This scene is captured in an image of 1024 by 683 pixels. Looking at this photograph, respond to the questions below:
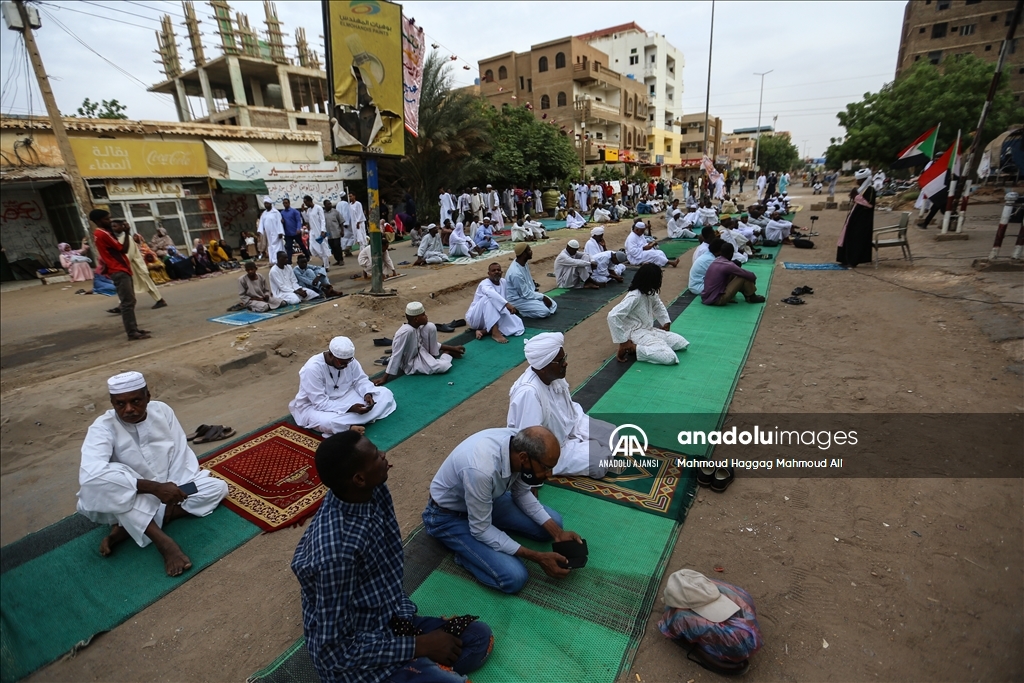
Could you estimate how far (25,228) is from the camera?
13477mm

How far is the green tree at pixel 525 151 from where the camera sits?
21.7 m

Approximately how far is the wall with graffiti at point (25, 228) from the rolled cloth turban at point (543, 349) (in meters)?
17.0

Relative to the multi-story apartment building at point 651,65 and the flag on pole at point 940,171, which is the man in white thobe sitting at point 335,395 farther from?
the multi-story apartment building at point 651,65

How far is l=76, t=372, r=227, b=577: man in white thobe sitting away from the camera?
2980 millimetres

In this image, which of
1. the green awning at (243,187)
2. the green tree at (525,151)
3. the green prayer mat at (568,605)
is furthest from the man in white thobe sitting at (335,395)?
the green tree at (525,151)

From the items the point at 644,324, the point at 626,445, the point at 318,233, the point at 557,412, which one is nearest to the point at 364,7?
the point at 644,324

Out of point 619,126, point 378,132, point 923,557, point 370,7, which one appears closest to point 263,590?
point 923,557

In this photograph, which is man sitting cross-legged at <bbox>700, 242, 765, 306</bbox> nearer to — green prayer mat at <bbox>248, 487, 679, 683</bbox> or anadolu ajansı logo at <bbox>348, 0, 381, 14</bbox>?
green prayer mat at <bbox>248, 487, 679, 683</bbox>

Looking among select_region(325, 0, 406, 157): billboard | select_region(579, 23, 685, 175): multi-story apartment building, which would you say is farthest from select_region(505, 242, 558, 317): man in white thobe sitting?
select_region(579, 23, 685, 175): multi-story apartment building

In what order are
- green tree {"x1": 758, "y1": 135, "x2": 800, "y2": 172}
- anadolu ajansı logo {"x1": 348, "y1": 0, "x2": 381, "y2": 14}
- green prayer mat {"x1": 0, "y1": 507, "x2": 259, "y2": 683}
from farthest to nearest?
green tree {"x1": 758, "y1": 135, "x2": 800, "y2": 172} < anadolu ajansı logo {"x1": 348, "y1": 0, "x2": 381, "y2": 14} < green prayer mat {"x1": 0, "y1": 507, "x2": 259, "y2": 683}

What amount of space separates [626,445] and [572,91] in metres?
34.5

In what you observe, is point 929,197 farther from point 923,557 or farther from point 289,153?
point 289,153

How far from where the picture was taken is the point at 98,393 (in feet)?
18.2

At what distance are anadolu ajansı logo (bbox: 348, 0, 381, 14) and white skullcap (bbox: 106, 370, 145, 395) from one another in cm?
680
